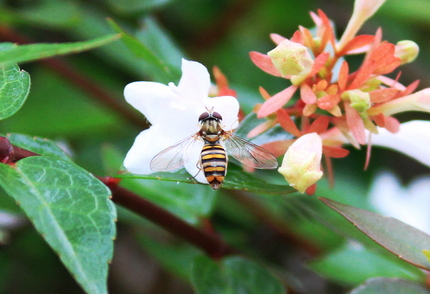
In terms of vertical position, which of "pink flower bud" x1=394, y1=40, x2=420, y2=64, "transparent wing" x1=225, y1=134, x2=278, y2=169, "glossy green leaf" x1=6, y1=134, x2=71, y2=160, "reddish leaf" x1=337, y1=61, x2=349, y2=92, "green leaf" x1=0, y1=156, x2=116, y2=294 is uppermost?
"pink flower bud" x1=394, y1=40, x2=420, y2=64

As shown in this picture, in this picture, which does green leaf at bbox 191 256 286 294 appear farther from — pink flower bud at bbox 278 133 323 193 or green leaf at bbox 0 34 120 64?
green leaf at bbox 0 34 120 64

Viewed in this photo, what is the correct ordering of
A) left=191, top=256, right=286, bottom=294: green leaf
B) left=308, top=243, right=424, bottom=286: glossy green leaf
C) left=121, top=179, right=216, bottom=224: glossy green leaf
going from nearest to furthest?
left=191, top=256, right=286, bottom=294: green leaf < left=121, top=179, right=216, bottom=224: glossy green leaf < left=308, top=243, right=424, bottom=286: glossy green leaf

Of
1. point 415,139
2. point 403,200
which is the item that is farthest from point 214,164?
point 403,200

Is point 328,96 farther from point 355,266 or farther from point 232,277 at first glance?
point 355,266

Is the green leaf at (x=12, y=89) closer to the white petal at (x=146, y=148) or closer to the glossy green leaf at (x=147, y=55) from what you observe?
the white petal at (x=146, y=148)

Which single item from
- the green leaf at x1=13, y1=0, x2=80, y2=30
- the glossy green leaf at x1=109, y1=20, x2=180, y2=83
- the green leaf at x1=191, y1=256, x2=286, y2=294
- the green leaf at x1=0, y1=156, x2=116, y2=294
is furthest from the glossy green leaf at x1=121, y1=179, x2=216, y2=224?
the green leaf at x1=13, y1=0, x2=80, y2=30

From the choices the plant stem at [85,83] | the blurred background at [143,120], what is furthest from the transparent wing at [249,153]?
the plant stem at [85,83]

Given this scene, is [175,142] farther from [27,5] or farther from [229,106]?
[27,5]
